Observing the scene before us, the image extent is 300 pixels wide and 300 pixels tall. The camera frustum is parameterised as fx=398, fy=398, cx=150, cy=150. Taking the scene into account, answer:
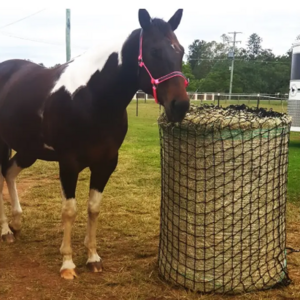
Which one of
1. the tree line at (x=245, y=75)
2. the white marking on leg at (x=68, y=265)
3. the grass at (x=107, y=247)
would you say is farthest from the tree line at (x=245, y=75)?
the white marking on leg at (x=68, y=265)

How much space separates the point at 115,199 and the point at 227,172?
3.10 metres

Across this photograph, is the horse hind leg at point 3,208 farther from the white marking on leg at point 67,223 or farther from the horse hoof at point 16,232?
the white marking on leg at point 67,223

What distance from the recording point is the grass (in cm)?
321

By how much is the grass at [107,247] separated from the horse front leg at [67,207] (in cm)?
10

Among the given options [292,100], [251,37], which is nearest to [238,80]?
[292,100]

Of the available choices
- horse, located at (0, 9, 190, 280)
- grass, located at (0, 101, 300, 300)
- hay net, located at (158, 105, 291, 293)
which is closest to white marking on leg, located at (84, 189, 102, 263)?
horse, located at (0, 9, 190, 280)

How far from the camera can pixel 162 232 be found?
3555 millimetres

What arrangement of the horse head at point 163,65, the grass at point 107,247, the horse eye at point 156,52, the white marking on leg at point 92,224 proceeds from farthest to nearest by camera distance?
1. the white marking on leg at point 92,224
2. the grass at point 107,247
3. the horse eye at point 156,52
4. the horse head at point 163,65

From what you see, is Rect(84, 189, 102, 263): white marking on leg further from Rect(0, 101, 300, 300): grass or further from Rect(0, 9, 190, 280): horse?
Rect(0, 101, 300, 300): grass

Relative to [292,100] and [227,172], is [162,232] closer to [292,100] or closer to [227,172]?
[227,172]

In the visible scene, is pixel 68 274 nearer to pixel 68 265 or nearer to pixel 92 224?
pixel 68 265

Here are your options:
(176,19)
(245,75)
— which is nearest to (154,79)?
(176,19)

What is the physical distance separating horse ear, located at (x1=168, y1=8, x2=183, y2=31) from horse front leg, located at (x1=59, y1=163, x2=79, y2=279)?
4.70 feet

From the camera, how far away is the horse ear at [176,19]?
119 inches
